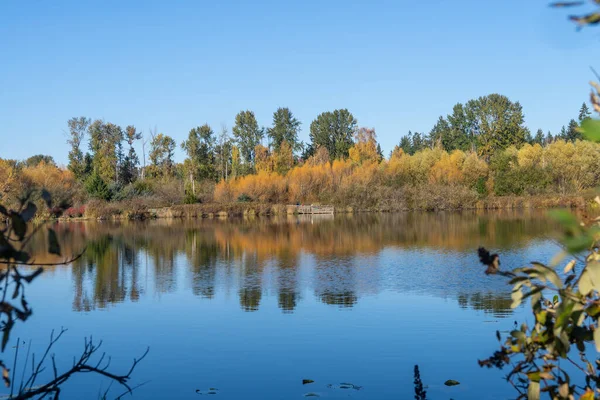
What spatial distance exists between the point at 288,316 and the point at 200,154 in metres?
50.0

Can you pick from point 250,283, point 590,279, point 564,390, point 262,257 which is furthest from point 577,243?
point 262,257

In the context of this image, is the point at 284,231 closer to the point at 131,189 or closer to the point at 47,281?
the point at 47,281

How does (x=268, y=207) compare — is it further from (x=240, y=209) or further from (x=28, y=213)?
(x=28, y=213)

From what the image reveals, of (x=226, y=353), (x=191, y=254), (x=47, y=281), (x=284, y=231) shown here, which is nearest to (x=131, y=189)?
(x=284, y=231)

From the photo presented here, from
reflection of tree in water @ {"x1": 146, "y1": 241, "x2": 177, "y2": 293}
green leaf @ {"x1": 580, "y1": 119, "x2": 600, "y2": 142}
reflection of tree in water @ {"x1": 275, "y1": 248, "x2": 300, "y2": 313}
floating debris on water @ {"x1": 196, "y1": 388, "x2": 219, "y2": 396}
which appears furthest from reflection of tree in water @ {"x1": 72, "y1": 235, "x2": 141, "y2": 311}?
green leaf @ {"x1": 580, "y1": 119, "x2": 600, "y2": 142}

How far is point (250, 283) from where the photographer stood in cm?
1389

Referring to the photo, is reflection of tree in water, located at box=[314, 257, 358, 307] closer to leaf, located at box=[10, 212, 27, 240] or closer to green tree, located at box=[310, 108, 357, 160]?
leaf, located at box=[10, 212, 27, 240]

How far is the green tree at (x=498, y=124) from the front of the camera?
205ft

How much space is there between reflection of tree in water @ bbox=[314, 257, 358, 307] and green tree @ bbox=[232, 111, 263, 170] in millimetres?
45238

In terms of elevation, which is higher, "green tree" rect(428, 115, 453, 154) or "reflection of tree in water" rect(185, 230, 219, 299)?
"green tree" rect(428, 115, 453, 154)

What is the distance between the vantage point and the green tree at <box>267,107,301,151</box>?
213ft

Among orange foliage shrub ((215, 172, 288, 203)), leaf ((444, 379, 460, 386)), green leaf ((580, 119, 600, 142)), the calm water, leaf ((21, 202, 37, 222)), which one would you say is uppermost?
orange foliage shrub ((215, 172, 288, 203))

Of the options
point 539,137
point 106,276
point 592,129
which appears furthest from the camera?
point 539,137

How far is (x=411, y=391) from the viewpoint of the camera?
258 inches
